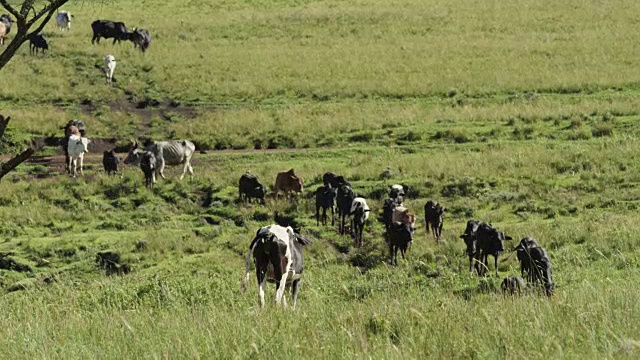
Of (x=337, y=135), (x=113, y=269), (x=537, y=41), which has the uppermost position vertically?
(x=537, y=41)

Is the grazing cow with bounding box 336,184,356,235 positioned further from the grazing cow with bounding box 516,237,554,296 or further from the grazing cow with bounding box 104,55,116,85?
the grazing cow with bounding box 104,55,116,85

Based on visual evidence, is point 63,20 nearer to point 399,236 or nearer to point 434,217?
point 434,217

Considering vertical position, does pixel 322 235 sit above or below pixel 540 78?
below

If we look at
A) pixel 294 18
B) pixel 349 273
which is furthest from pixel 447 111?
pixel 294 18

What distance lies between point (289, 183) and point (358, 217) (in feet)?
13.4

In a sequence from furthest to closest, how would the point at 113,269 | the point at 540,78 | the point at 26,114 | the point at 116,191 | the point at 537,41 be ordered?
the point at 537,41 → the point at 540,78 → the point at 26,114 → the point at 116,191 → the point at 113,269

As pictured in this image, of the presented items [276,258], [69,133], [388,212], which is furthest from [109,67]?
[276,258]

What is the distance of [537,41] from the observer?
166 feet

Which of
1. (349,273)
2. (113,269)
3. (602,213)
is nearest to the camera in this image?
(349,273)

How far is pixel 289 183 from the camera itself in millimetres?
24781

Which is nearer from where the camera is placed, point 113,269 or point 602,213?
point 113,269

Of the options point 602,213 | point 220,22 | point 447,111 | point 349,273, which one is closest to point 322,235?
point 349,273

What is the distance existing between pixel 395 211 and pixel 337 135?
12893 millimetres

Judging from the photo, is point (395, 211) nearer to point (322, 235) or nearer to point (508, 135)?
point (322, 235)
